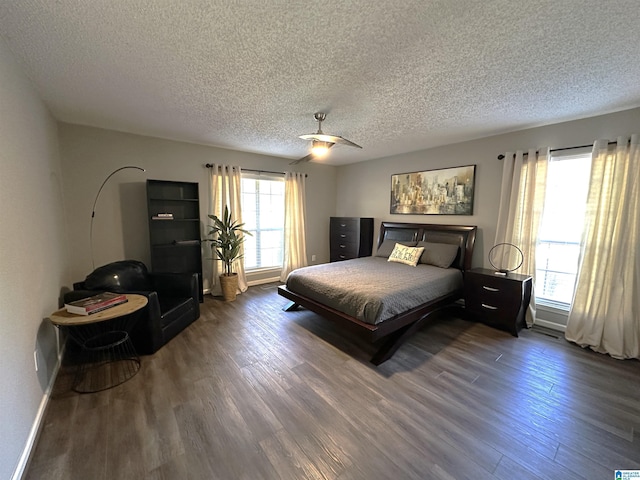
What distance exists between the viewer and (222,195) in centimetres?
426

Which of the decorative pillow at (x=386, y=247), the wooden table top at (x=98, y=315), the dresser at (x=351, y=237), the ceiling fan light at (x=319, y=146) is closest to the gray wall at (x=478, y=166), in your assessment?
the dresser at (x=351, y=237)

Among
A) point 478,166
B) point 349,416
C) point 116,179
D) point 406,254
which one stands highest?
point 478,166

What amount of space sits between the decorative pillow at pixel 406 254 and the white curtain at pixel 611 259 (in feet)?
5.73

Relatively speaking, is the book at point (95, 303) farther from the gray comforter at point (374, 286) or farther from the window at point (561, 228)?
the window at point (561, 228)

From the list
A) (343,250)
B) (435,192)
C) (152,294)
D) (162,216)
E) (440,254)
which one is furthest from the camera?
(343,250)

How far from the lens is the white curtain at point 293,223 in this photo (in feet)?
16.6

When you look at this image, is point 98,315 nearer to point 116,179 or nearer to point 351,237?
point 116,179

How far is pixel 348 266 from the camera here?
3748 millimetres

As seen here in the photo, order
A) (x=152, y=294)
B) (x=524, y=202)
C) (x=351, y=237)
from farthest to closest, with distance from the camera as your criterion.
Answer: (x=351, y=237) < (x=524, y=202) < (x=152, y=294)

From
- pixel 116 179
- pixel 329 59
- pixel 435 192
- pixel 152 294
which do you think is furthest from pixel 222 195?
pixel 435 192

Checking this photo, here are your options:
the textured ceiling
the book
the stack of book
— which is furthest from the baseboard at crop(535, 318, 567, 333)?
the stack of book

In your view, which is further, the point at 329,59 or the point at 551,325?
the point at 551,325

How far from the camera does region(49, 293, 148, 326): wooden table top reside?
187 centimetres

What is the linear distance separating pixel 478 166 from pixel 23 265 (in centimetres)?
484
